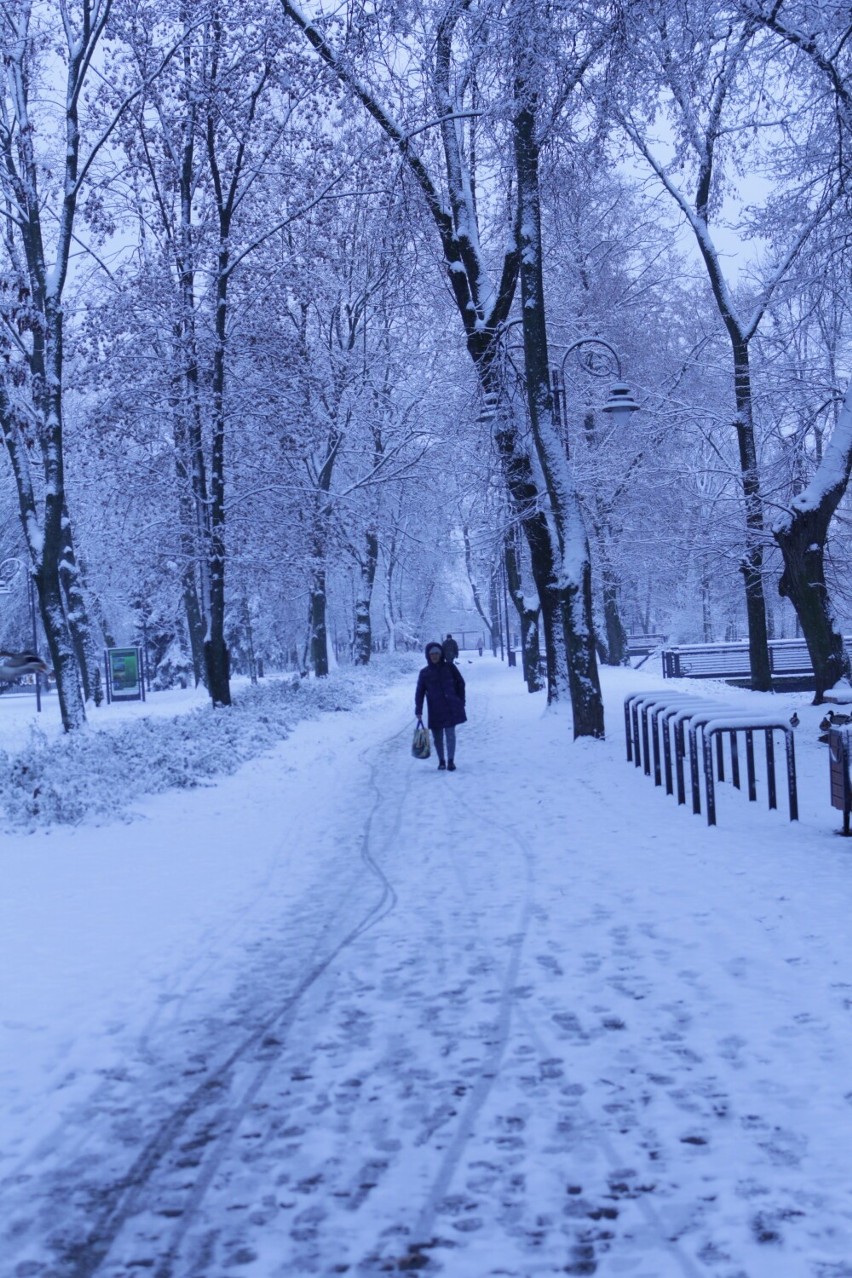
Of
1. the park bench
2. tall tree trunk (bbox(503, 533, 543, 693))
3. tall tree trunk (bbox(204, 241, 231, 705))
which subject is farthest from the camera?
the park bench

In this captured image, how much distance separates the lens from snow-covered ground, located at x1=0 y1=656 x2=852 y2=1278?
11.1ft

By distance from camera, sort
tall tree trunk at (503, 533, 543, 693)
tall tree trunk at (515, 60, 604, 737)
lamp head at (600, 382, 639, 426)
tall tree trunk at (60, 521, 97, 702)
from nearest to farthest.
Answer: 1. tall tree trunk at (515, 60, 604, 737)
2. lamp head at (600, 382, 639, 426)
3. tall tree trunk at (60, 521, 97, 702)
4. tall tree trunk at (503, 533, 543, 693)

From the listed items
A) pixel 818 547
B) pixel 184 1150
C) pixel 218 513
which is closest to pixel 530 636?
pixel 218 513

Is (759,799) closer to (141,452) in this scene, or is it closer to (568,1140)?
(568,1140)

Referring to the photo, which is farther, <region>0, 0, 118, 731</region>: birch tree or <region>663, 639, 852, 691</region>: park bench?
<region>663, 639, 852, 691</region>: park bench

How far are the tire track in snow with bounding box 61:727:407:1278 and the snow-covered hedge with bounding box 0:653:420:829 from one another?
251 inches

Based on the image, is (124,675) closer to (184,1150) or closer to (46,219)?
(46,219)

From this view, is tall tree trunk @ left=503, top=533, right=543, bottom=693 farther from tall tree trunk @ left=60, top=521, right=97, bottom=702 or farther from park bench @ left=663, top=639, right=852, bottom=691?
tall tree trunk @ left=60, top=521, right=97, bottom=702

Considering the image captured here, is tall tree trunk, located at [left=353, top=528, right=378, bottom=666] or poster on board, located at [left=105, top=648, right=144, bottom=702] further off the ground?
tall tree trunk, located at [left=353, top=528, right=378, bottom=666]

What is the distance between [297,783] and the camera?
47.3 feet

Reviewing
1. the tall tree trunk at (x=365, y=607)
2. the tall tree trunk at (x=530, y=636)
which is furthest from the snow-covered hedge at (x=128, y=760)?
the tall tree trunk at (x=365, y=607)

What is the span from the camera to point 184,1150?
404 centimetres

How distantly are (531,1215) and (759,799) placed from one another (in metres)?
8.63

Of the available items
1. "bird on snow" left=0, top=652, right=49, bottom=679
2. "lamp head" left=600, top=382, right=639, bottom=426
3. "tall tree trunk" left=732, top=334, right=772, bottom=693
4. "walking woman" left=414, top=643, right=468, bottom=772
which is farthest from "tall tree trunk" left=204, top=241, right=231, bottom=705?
"bird on snow" left=0, top=652, right=49, bottom=679
